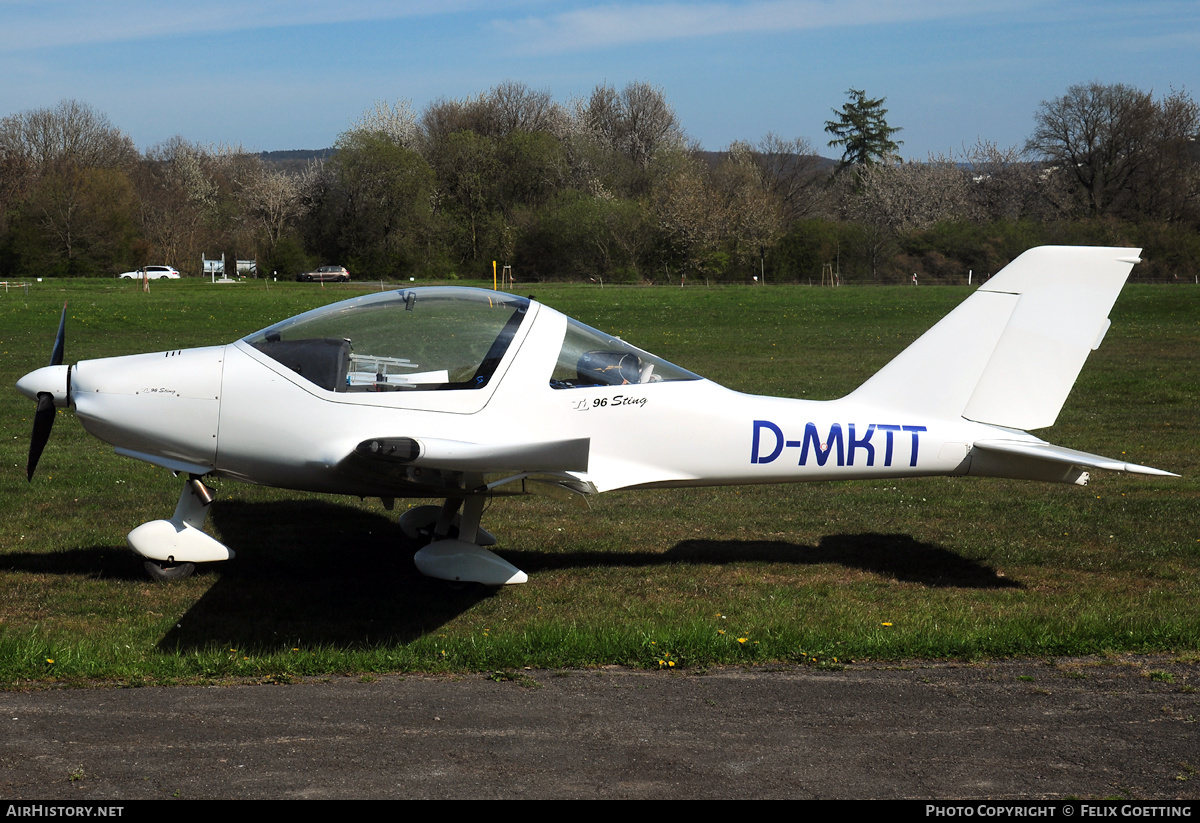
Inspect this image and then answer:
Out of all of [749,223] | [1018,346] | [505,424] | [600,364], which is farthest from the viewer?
[749,223]

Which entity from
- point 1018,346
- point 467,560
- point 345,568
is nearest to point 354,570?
point 345,568

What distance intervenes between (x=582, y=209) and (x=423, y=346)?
62231mm

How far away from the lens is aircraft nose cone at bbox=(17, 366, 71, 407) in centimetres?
653

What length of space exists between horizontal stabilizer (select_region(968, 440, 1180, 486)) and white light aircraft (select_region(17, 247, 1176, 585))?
0.02m

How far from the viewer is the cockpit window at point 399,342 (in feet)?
21.2

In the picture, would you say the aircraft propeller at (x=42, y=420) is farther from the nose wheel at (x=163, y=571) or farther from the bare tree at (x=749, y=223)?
the bare tree at (x=749, y=223)

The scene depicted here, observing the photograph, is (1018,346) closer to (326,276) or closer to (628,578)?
(628,578)

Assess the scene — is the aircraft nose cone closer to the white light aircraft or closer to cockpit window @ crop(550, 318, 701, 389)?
the white light aircraft

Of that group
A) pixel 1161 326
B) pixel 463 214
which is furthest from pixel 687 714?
pixel 463 214

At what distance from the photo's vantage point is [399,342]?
21.8 ft

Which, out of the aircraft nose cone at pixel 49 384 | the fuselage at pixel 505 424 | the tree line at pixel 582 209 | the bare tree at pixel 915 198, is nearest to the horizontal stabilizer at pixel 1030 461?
the fuselage at pixel 505 424

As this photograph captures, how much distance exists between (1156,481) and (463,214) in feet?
217

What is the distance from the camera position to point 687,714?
4.87 meters

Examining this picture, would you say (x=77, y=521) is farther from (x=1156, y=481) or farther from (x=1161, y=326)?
(x=1161, y=326)
